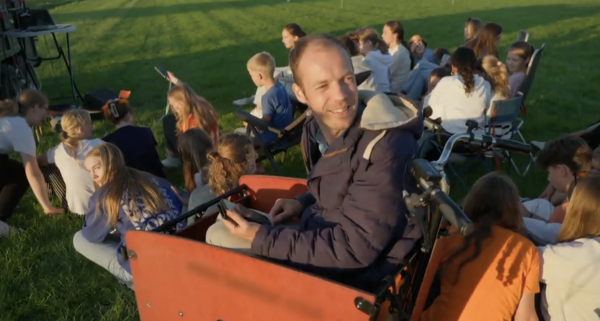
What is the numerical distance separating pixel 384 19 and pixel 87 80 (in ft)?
43.5

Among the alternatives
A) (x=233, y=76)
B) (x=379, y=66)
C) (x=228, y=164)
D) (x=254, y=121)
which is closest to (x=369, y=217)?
(x=228, y=164)

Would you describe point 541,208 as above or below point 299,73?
below

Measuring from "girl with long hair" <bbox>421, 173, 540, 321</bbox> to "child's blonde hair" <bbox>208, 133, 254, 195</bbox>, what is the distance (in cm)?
181

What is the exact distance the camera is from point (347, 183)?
2148 mm

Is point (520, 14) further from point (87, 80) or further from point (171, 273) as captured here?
point (171, 273)

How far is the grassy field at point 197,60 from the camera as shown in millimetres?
4047

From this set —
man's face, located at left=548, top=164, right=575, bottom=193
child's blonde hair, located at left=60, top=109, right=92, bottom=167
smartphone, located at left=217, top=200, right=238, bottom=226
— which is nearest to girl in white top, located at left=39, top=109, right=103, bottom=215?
child's blonde hair, located at left=60, top=109, right=92, bottom=167

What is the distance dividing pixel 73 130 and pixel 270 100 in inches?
81.6

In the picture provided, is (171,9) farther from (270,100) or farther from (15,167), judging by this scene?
(15,167)

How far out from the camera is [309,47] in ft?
7.27

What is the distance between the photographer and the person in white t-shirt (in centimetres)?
489

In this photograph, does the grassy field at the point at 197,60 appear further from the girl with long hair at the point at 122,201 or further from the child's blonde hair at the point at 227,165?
the child's blonde hair at the point at 227,165

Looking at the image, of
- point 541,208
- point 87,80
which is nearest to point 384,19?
point 87,80

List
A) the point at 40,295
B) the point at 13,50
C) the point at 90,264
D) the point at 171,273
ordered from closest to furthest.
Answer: the point at 171,273 → the point at 40,295 → the point at 90,264 → the point at 13,50
